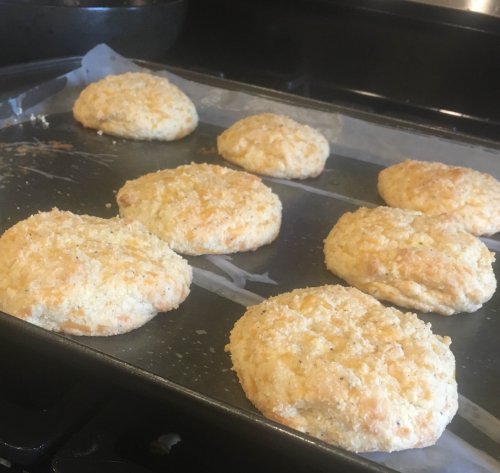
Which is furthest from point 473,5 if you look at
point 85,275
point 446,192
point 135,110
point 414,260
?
point 85,275

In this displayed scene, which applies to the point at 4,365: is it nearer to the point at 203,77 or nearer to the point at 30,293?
the point at 30,293

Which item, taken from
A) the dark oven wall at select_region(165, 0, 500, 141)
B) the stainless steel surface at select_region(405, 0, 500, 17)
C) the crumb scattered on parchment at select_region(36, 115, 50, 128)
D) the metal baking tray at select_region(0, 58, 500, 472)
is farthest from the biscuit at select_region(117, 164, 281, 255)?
the stainless steel surface at select_region(405, 0, 500, 17)

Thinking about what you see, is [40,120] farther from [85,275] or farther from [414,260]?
[414,260]

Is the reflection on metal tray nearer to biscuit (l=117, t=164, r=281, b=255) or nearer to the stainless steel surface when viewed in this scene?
the stainless steel surface

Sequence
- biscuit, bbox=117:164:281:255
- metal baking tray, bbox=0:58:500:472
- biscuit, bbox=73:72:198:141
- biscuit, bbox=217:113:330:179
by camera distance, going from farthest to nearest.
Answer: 1. biscuit, bbox=73:72:198:141
2. biscuit, bbox=217:113:330:179
3. biscuit, bbox=117:164:281:255
4. metal baking tray, bbox=0:58:500:472

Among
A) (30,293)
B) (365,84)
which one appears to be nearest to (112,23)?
(365,84)

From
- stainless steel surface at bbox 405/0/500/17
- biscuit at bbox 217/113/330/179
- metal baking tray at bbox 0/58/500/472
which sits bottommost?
metal baking tray at bbox 0/58/500/472
